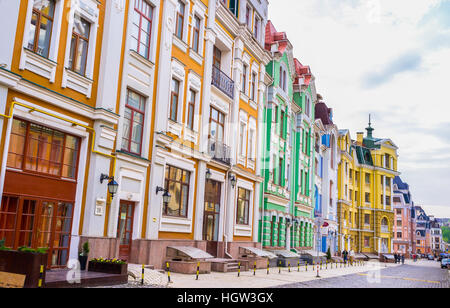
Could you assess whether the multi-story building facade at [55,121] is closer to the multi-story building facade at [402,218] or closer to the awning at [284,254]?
the awning at [284,254]

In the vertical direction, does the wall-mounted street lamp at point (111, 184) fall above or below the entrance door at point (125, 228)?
above

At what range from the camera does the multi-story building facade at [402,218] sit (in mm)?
107500

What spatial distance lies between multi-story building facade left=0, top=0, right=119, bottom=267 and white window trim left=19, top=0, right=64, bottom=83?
29 mm

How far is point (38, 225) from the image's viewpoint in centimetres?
1377

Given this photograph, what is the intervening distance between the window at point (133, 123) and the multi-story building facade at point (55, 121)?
3.69 ft

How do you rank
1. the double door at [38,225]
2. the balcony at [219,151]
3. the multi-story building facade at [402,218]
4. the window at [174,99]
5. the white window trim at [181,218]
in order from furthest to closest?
the multi-story building facade at [402,218] < the balcony at [219,151] < the window at [174,99] < the white window trim at [181,218] < the double door at [38,225]

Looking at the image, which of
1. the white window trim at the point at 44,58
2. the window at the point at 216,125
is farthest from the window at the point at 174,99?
the white window trim at the point at 44,58

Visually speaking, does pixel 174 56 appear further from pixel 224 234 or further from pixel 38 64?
pixel 224 234

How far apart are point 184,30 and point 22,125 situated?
32.5 feet

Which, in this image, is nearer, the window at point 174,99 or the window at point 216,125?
the window at point 174,99

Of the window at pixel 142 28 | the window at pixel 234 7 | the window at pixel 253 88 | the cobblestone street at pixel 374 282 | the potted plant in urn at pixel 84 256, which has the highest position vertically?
the window at pixel 234 7

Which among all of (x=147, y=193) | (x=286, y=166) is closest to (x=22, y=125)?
(x=147, y=193)

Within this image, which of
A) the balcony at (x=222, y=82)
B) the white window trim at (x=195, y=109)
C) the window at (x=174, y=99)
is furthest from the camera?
the balcony at (x=222, y=82)

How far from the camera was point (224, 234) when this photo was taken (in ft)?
81.5
